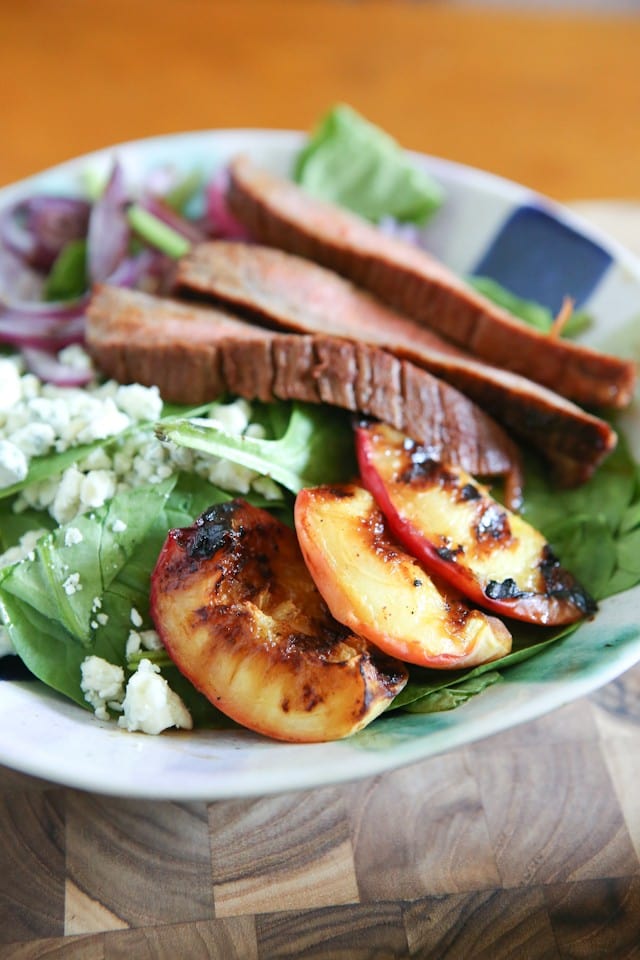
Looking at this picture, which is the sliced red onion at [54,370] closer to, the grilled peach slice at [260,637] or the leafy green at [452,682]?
the grilled peach slice at [260,637]

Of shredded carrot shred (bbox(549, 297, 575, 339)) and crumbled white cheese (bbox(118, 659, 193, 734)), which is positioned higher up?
shredded carrot shred (bbox(549, 297, 575, 339))

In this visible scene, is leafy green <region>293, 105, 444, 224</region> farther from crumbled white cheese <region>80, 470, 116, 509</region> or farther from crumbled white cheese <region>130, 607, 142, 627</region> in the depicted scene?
crumbled white cheese <region>130, 607, 142, 627</region>

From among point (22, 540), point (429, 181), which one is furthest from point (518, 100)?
point (22, 540)

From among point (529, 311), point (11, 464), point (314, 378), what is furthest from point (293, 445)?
point (529, 311)

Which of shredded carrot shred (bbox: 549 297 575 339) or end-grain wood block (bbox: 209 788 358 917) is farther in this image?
shredded carrot shred (bbox: 549 297 575 339)

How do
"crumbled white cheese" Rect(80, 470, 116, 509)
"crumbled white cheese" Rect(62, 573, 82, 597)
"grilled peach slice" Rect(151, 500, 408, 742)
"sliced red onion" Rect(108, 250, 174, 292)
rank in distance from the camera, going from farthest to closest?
"sliced red onion" Rect(108, 250, 174, 292)
"crumbled white cheese" Rect(80, 470, 116, 509)
"crumbled white cheese" Rect(62, 573, 82, 597)
"grilled peach slice" Rect(151, 500, 408, 742)

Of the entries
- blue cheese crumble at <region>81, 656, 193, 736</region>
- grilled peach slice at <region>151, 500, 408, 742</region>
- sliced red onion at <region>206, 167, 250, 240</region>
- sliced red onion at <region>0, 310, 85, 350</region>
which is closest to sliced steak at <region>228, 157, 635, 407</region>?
sliced red onion at <region>206, 167, 250, 240</region>

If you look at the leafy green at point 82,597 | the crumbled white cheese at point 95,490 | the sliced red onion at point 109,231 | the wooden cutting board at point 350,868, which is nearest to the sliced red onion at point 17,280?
the sliced red onion at point 109,231
